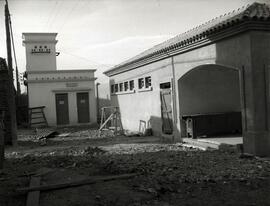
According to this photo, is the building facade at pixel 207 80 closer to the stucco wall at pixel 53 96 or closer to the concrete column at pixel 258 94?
the concrete column at pixel 258 94

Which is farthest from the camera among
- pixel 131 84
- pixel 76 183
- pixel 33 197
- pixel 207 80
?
pixel 131 84

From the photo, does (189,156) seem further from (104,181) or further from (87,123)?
(87,123)

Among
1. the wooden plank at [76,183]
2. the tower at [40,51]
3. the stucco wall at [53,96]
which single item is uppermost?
the tower at [40,51]

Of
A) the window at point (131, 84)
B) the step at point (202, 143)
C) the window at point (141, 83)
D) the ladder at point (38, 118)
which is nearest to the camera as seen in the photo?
the step at point (202, 143)

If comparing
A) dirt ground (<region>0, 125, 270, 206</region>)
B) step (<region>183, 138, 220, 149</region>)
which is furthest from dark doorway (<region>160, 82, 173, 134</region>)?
dirt ground (<region>0, 125, 270, 206</region>)

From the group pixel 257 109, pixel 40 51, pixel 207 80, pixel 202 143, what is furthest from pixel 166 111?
pixel 40 51

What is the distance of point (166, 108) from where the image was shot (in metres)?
15.1

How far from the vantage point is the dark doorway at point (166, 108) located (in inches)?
582

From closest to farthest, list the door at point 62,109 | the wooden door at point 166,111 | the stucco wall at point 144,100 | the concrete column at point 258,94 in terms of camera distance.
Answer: the concrete column at point 258,94 → the wooden door at point 166,111 → the stucco wall at point 144,100 → the door at point 62,109

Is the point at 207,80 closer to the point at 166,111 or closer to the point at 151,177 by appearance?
the point at 166,111

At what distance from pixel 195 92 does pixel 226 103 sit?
4.74 ft

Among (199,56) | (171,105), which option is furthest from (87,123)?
(199,56)

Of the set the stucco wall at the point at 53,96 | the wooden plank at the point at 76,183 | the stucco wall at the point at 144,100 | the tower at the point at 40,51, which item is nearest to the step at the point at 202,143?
the stucco wall at the point at 144,100

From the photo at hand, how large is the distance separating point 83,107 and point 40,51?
21.8ft
